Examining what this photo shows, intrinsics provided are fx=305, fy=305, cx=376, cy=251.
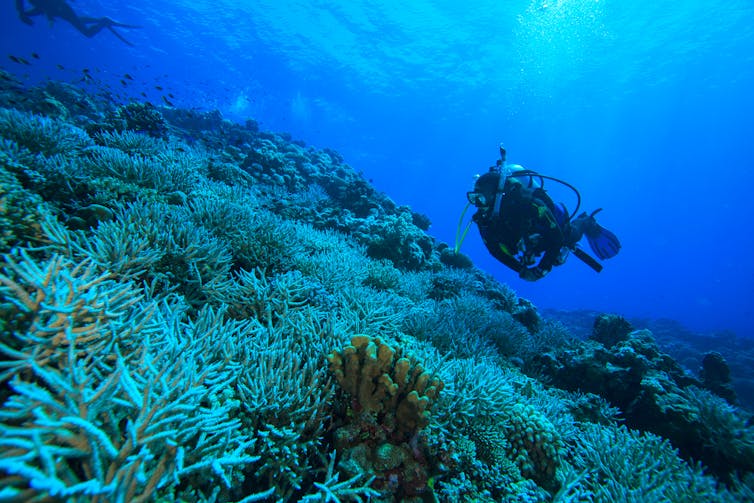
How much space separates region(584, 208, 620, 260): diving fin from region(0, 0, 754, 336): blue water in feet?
61.3

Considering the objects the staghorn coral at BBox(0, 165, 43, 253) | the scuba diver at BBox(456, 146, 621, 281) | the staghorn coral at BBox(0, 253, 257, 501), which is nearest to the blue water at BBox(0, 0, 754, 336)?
the staghorn coral at BBox(0, 165, 43, 253)

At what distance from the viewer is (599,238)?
7027 millimetres

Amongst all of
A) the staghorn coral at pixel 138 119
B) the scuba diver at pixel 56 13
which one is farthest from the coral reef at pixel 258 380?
the scuba diver at pixel 56 13

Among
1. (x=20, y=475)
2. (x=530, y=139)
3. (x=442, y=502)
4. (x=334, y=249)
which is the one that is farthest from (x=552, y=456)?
Answer: (x=530, y=139)

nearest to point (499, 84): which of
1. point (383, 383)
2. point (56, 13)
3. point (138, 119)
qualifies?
point (138, 119)

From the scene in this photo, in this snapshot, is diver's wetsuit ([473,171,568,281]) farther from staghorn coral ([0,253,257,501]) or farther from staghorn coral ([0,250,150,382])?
staghorn coral ([0,250,150,382])

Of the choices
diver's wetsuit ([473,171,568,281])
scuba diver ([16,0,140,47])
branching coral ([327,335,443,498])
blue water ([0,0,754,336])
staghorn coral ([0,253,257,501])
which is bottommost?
staghorn coral ([0,253,257,501])

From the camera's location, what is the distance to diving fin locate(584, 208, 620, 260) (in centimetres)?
685

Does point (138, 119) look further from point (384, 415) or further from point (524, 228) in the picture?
point (384, 415)

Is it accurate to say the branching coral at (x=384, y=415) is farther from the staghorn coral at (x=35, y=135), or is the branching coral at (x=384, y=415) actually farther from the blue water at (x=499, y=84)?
the blue water at (x=499, y=84)

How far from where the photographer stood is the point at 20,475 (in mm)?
1070

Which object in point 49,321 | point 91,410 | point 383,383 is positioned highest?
point 383,383

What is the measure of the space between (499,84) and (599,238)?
45.0m

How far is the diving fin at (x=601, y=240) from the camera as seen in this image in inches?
270
